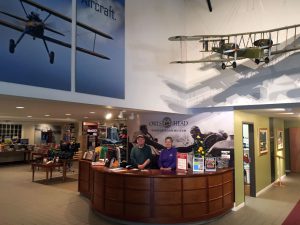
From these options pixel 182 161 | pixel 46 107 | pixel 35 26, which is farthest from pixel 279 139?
pixel 35 26

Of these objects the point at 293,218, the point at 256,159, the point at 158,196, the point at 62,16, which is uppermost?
the point at 62,16

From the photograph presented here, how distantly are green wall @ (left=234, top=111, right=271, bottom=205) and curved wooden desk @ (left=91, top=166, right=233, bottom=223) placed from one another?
1452 mm

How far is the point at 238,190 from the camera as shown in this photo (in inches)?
275

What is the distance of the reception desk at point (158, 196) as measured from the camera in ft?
17.6

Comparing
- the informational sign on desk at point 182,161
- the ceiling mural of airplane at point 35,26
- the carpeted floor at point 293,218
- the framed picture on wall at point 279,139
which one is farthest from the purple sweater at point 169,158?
the framed picture on wall at point 279,139

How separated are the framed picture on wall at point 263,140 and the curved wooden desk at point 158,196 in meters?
3.50

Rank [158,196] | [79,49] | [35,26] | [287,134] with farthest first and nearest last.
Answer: [287,134], [158,196], [79,49], [35,26]

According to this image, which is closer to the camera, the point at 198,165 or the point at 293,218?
the point at 198,165

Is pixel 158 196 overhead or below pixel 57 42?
below

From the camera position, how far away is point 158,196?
17.5 feet

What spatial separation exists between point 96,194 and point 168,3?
5106 millimetres

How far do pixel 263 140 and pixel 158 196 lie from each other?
512cm

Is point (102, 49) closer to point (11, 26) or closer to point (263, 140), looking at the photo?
point (11, 26)

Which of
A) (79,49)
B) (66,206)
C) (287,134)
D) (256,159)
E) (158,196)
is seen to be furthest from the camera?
(287,134)
